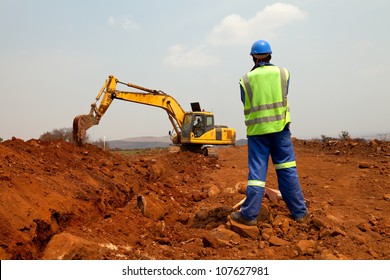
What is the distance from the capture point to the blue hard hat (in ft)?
14.2

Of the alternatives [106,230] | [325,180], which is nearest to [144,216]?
[106,230]

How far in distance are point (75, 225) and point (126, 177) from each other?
8.81 feet

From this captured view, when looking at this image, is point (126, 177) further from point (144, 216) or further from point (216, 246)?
point (216, 246)

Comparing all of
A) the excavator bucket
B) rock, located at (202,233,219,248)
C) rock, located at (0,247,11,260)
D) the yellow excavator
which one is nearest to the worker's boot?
rock, located at (202,233,219,248)

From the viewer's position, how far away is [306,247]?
3434 mm

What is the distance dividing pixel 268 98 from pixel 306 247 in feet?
5.49

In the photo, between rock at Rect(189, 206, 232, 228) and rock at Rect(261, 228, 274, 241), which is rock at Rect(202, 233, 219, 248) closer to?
rock at Rect(261, 228, 274, 241)

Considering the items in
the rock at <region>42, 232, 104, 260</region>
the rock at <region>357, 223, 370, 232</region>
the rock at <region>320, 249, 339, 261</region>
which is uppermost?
the rock at <region>42, 232, 104, 260</region>

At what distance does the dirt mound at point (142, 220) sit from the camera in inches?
129

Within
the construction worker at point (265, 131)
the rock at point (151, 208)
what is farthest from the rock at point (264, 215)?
the rock at point (151, 208)

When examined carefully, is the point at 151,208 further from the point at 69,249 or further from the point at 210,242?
the point at 69,249

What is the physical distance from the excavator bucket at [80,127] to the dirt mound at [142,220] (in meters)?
3.48

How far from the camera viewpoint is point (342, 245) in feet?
11.7

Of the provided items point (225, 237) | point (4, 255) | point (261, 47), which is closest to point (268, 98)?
point (261, 47)
